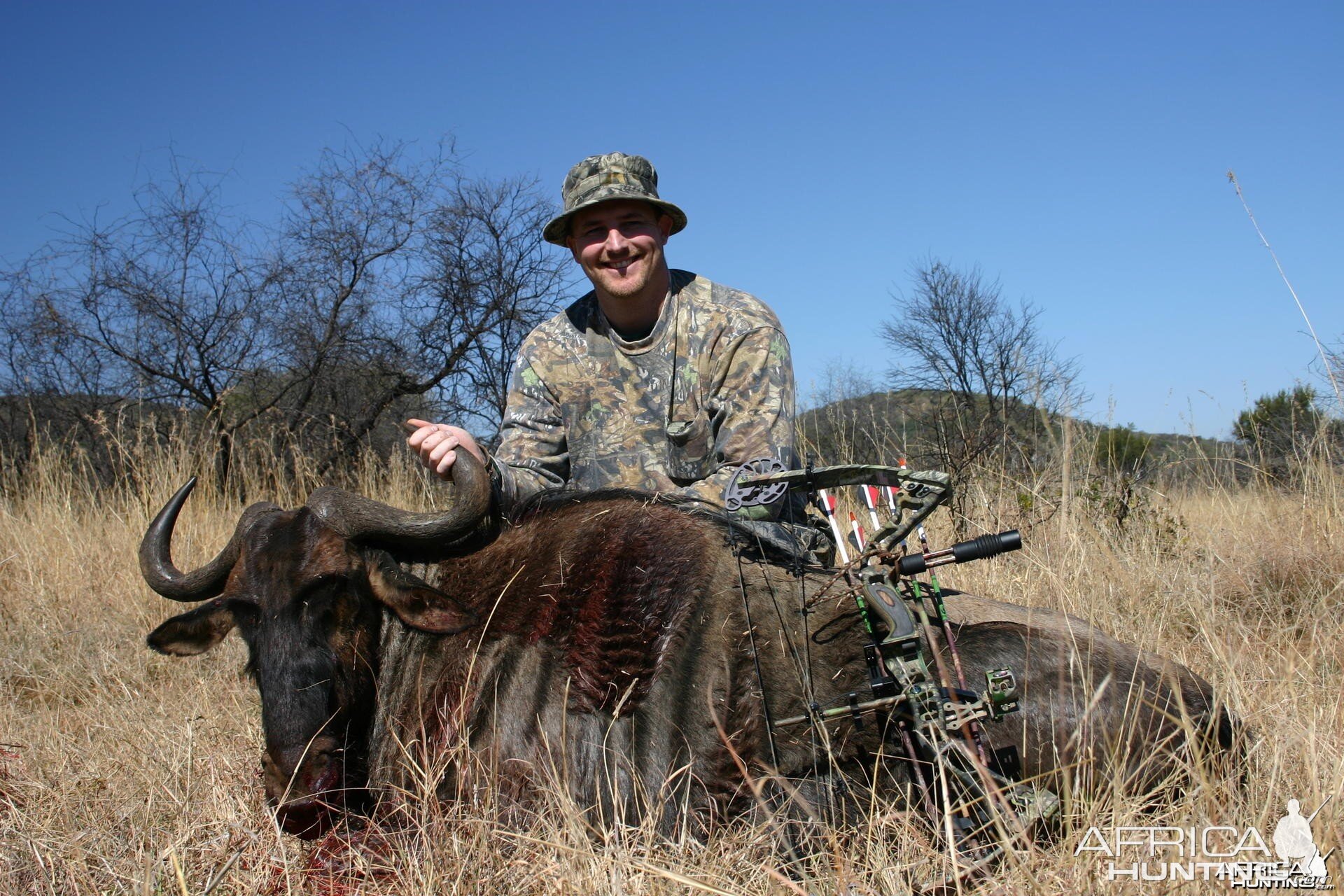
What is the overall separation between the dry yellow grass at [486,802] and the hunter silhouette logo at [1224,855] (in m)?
0.05

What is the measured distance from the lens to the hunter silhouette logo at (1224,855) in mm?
1971

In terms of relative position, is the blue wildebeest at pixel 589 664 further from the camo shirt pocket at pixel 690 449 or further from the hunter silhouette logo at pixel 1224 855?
the camo shirt pocket at pixel 690 449

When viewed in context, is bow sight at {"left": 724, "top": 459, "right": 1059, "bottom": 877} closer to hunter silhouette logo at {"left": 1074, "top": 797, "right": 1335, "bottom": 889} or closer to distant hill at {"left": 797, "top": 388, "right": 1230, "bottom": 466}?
hunter silhouette logo at {"left": 1074, "top": 797, "right": 1335, "bottom": 889}

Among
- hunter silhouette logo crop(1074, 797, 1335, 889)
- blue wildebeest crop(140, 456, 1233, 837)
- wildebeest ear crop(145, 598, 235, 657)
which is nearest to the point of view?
hunter silhouette logo crop(1074, 797, 1335, 889)

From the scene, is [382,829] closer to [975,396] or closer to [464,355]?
[464,355]

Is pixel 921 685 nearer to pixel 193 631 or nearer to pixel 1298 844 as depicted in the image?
pixel 1298 844

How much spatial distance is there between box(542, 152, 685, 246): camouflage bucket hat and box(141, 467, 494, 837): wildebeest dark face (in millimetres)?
1815

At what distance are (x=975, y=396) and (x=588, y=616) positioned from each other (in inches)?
565

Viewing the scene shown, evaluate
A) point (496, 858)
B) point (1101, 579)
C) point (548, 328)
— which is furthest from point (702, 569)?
point (1101, 579)

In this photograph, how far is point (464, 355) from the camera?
10.2m

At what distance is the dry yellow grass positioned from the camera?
8.02ft

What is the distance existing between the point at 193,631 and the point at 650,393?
209 cm

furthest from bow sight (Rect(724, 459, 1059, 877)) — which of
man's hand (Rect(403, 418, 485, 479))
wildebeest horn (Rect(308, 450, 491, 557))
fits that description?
man's hand (Rect(403, 418, 485, 479))

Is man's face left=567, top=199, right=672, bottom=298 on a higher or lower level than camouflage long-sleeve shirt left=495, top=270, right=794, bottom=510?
higher
